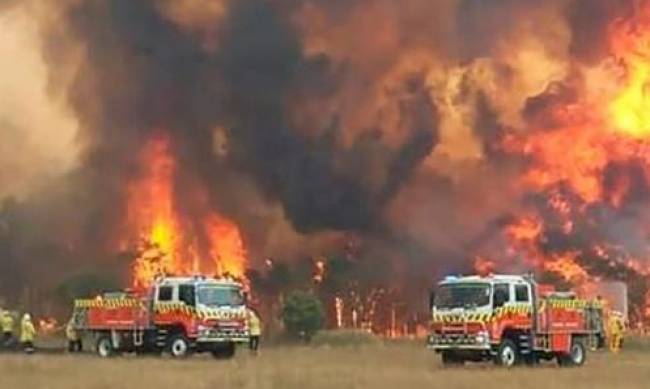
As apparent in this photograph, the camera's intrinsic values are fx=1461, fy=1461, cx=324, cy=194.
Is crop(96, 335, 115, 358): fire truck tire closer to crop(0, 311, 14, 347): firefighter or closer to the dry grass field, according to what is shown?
the dry grass field

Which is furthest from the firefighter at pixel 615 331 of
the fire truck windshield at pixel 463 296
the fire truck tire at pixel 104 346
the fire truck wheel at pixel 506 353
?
the fire truck tire at pixel 104 346

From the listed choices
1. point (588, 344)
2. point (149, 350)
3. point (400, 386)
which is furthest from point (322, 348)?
point (400, 386)

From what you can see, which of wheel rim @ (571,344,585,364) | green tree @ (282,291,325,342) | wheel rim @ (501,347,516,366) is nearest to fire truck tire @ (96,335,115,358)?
wheel rim @ (501,347,516,366)

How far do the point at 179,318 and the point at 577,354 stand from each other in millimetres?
12975

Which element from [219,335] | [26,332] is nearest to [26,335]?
[26,332]

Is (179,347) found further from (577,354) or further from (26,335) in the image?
(577,354)

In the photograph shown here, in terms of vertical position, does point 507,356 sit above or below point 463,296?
below

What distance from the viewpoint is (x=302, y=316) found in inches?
2630

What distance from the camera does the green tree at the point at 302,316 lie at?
218 ft

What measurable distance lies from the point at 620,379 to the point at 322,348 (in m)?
21.9

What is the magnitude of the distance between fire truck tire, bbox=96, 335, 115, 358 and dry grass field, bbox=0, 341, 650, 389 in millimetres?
1583

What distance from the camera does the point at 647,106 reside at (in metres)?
71.9

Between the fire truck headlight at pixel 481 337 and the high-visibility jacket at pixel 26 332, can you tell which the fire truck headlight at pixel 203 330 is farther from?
the fire truck headlight at pixel 481 337

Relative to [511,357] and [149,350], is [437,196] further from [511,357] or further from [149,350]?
[511,357]
